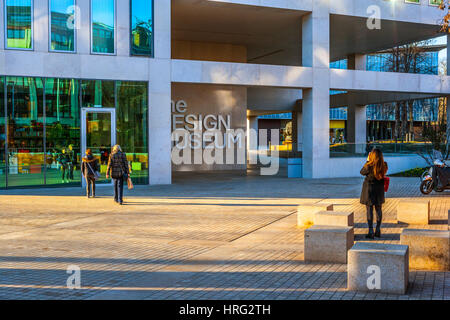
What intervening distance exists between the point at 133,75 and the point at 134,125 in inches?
80.4

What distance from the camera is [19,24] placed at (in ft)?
64.6

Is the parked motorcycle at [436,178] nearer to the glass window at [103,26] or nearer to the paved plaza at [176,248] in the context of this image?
the paved plaza at [176,248]

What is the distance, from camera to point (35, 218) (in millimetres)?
12711

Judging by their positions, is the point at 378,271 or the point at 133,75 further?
the point at 133,75

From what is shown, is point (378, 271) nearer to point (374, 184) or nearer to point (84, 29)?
point (374, 184)

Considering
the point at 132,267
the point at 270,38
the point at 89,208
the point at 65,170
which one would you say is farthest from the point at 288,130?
the point at 132,267

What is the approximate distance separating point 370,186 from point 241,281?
4.11 meters

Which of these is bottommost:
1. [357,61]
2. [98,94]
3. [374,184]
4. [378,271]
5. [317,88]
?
[378,271]

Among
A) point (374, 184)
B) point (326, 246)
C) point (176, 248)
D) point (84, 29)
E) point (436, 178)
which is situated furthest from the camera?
point (84, 29)

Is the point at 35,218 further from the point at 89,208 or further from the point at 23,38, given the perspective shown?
the point at 23,38

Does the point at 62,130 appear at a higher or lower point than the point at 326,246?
higher

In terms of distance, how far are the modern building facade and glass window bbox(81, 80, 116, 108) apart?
4 cm

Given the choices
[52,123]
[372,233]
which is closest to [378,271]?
[372,233]

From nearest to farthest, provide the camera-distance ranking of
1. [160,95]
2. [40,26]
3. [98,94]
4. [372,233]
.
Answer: [372,233] < [40,26] < [98,94] < [160,95]
